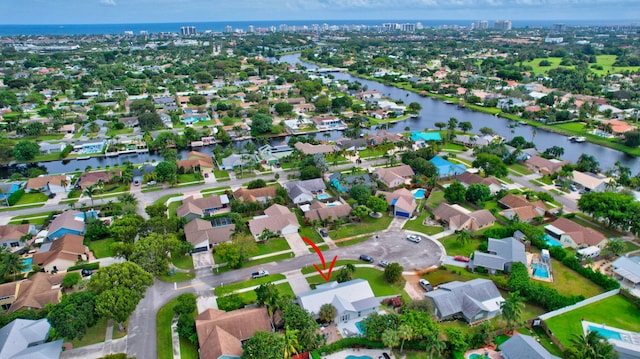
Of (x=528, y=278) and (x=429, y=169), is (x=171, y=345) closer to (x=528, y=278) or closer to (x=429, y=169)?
(x=528, y=278)

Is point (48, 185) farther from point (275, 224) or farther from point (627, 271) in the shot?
point (627, 271)

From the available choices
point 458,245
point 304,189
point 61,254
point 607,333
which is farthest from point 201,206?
point 607,333

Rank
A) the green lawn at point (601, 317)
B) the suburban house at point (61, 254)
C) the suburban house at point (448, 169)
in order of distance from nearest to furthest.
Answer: the green lawn at point (601, 317)
the suburban house at point (61, 254)
the suburban house at point (448, 169)

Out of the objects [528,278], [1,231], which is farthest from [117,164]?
[528,278]

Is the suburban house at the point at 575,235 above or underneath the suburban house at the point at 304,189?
underneath

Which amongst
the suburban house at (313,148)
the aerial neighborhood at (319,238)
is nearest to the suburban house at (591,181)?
the aerial neighborhood at (319,238)

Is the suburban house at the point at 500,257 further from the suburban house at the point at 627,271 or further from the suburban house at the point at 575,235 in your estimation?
the suburban house at the point at 627,271
